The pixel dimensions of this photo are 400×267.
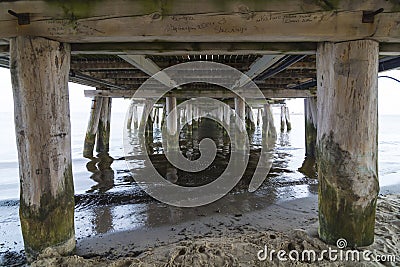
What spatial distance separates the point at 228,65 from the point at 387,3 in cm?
381

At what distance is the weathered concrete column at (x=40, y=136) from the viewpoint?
2.48 m

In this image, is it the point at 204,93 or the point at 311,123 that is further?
the point at 204,93

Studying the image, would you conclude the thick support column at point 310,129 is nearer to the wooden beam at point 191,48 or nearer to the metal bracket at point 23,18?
the wooden beam at point 191,48

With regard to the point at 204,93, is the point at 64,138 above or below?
below

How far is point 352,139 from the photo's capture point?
2.58 m

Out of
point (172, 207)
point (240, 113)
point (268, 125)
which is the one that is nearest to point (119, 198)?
point (172, 207)

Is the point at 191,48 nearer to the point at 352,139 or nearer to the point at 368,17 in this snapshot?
the point at 368,17

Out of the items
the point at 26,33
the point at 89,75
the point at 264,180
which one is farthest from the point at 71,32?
the point at 264,180

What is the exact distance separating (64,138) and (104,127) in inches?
326

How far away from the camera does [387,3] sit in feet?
8.13

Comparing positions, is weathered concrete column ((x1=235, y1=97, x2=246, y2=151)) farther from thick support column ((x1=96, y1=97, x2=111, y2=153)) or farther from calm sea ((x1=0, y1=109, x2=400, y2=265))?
thick support column ((x1=96, y1=97, x2=111, y2=153))

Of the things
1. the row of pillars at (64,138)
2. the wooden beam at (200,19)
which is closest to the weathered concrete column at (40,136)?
the row of pillars at (64,138)

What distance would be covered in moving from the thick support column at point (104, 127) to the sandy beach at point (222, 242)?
24.9ft

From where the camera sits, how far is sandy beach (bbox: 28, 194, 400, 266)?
246cm
